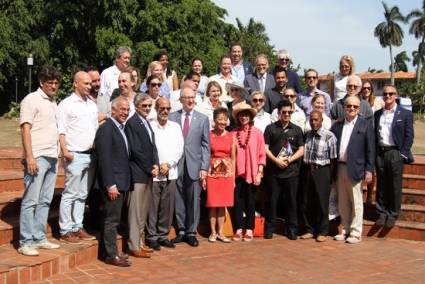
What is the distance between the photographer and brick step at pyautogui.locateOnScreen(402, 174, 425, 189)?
316 inches

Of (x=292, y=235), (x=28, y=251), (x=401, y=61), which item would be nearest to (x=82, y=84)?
(x=28, y=251)

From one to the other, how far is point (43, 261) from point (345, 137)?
160 inches

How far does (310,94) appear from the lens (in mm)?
7672

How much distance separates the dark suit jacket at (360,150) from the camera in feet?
22.2

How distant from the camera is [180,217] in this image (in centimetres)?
663

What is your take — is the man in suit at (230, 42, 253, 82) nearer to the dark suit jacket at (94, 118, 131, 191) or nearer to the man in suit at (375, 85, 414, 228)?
the man in suit at (375, 85, 414, 228)

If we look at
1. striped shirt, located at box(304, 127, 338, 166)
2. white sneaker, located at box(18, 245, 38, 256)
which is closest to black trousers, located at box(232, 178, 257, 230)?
striped shirt, located at box(304, 127, 338, 166)

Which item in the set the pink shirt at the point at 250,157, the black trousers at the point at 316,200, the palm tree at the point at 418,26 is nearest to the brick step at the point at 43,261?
the pink shirt at the point at 250,157

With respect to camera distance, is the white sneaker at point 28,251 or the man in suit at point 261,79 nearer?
the white sneaker at point 28,251

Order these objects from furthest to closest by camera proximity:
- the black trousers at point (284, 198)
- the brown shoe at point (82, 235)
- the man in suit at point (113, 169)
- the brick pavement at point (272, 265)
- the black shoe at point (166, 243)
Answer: the black trousers at point (284, 198) < the black shoe at point (166, 243) < the brown shoe at point (82, 235) < the man in suit at point (113, 169) < the brick pavement at point (272, 265)

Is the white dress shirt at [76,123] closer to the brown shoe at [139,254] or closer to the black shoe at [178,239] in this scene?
the brown shoe at [139,254]

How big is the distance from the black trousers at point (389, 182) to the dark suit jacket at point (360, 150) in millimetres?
250

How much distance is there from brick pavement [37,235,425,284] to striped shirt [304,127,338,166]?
1087 mm

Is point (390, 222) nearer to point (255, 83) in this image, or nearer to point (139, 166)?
point (255, 83)
